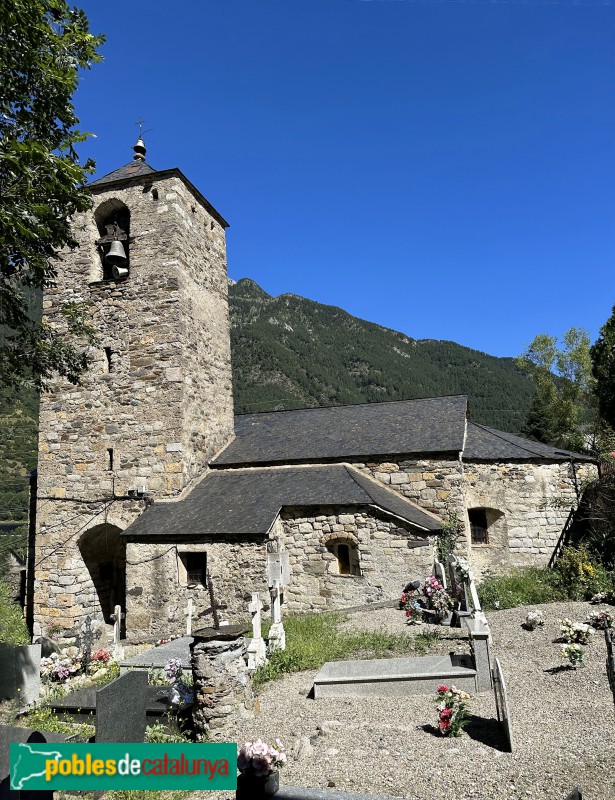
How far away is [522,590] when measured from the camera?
1236cm

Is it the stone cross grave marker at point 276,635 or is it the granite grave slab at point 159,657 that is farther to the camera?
the stone cross grave marker at point 276,635

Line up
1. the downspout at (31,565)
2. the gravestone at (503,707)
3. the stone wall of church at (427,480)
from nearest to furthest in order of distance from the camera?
1. the gravestone at (503,707)
2. the stone wall of church at (427,480)
3. the downspout at (31,565)

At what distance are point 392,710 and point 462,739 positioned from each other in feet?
3.76

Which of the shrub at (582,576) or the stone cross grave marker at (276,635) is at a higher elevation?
the shrub at (582,576)

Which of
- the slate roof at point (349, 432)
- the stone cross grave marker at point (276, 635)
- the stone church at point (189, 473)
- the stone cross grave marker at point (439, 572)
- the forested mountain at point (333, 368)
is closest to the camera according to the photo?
the stone cross grave marker at point (276, 635)

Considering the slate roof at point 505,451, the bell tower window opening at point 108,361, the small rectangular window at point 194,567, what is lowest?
the small rectangular window at point 194,567

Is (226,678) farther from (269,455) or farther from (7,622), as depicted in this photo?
(7,622)

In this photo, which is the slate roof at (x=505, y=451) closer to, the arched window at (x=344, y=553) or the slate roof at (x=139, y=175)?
the arched window at (x=344, y=553)

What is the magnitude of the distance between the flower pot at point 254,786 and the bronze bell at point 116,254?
14070 mm

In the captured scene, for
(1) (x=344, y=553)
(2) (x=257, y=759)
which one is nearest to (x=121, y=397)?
(1) (x=344, y=553)

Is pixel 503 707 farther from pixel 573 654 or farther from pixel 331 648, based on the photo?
pixel 331 648

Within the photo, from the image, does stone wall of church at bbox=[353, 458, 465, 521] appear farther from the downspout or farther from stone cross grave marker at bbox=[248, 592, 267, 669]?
the downspout

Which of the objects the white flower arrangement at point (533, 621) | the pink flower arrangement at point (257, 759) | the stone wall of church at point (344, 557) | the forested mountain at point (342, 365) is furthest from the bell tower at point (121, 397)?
the forested mountain at point (342, 365)

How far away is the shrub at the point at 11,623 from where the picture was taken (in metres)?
13.4
